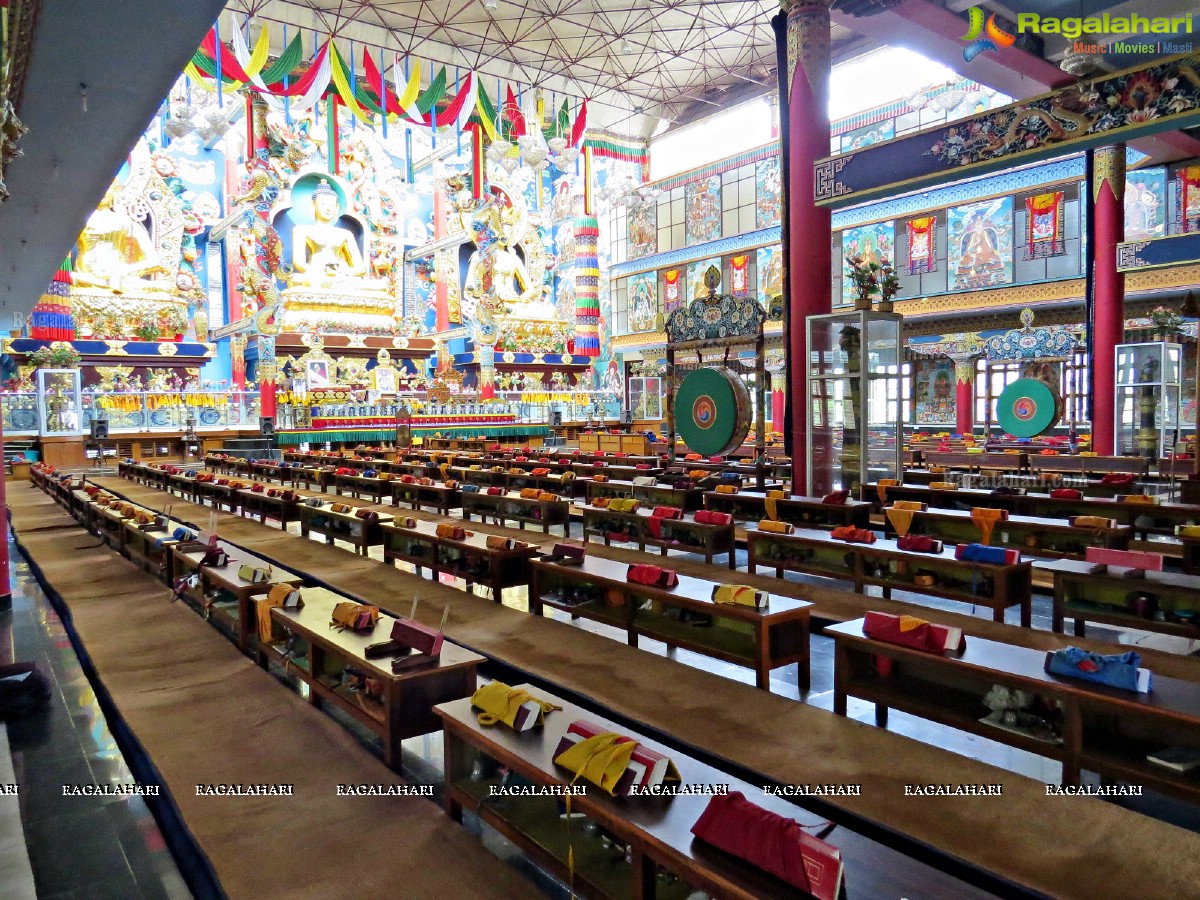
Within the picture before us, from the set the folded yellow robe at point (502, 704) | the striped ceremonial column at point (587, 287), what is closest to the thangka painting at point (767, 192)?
the striped ceremonial column at point (587, 287)

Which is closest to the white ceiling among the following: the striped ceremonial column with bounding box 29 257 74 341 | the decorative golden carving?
the striped ceremonial column with bounding box 29 257 74 341

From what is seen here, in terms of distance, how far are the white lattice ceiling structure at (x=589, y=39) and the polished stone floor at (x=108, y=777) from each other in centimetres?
1807

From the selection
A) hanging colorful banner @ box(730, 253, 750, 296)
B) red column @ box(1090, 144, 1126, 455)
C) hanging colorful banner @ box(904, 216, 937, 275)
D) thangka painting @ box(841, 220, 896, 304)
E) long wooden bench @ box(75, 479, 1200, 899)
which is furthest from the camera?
hanging colorful banner @ box(730, 253, 750, 296)

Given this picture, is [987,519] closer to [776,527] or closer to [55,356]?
[776,527]

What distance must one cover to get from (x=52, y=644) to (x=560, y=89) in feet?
80.2

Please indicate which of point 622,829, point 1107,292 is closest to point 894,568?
point 622,829

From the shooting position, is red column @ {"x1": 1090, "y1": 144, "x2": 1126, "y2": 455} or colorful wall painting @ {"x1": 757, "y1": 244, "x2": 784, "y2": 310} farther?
colorful wall painting @ {"x1": 757, "y1": 244, "x2": 784, "y2": 310}

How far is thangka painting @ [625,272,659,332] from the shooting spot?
2714 cm

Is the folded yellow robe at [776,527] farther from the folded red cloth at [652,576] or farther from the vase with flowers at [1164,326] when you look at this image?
the vase with flowers at [1164,326]

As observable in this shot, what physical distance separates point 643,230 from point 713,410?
19214 mm

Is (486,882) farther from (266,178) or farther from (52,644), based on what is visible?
(266,178)

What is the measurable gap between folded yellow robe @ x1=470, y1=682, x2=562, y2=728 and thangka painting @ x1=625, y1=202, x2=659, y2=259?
2573 centimetres

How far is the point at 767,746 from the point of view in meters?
3.11

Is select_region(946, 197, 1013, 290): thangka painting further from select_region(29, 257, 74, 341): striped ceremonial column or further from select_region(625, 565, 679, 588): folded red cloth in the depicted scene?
select_region(29, 257, 74, 341): striped ceremonial column
